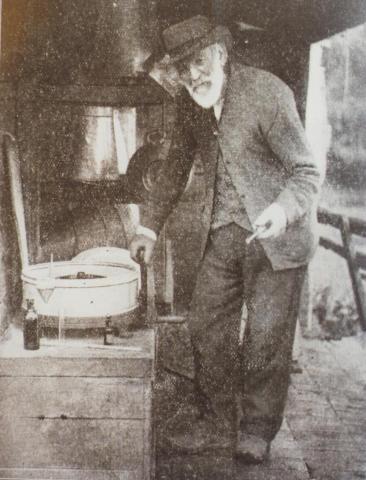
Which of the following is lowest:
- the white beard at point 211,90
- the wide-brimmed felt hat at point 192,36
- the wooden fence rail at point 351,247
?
the wooden fence rail at point 351,247

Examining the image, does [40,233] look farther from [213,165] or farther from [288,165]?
[288,165]

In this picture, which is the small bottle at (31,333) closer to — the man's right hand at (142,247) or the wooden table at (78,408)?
the wooden table at (78,408)

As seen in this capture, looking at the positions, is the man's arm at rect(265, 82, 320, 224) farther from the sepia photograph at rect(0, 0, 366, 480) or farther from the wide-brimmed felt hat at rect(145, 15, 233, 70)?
the wide-brimmed felt hat at rect(145, 15, 233, 70)

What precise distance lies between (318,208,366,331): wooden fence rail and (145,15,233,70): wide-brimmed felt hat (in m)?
0.93

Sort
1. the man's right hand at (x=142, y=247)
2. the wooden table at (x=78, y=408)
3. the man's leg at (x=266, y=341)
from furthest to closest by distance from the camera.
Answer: the man's right hand at (x=142, y=247) < the man's leg at (x=266, y=341) < the wooden table at (x=78, y=408)

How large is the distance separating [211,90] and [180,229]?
2.42ft

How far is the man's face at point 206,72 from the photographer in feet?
8.30

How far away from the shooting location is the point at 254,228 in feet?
8.35

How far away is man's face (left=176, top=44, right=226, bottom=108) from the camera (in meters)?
2.53

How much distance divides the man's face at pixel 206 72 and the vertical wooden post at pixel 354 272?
0.87 meters

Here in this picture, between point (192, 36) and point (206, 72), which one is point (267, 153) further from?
point (192, 36)

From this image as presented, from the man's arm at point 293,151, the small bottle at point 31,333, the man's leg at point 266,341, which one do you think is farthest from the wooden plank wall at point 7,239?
the man's arm at point 293,151

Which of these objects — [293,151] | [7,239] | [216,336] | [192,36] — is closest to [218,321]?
[216,336]

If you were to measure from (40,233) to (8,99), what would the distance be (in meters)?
0.64
